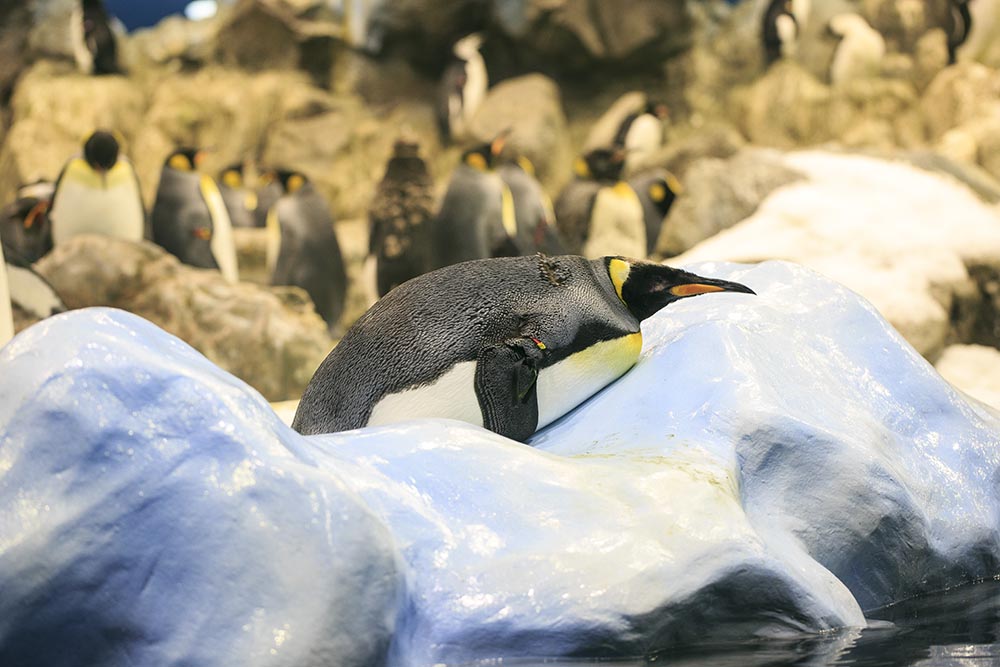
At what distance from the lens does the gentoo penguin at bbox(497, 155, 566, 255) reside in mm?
8625

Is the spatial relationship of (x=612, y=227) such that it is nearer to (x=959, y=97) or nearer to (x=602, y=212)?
(x=602, y=212)

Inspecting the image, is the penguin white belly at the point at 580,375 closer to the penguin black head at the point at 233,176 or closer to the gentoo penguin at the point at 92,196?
the gentoo penguin at the point at 92,196

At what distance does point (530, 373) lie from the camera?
8.86 feet

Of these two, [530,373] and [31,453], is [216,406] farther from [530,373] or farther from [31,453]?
[530,373]

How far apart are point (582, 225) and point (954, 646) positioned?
7272 millimetres

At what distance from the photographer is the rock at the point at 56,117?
43.0 feet

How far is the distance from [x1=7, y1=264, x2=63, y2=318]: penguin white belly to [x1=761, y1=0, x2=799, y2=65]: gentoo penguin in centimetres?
1066

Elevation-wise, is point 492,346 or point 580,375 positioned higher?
point 492,346

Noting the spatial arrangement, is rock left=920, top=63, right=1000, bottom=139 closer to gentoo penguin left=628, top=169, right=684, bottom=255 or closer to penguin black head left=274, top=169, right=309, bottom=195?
gentoo penguin left=628, top=169, right=684, bottom=255

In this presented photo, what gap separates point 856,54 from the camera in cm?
1364

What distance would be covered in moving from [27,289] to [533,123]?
8.44 metres

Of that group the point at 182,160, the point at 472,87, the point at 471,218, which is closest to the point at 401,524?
the point at 471,218

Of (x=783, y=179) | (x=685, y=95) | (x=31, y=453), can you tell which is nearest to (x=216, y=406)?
(x=31, y=453)

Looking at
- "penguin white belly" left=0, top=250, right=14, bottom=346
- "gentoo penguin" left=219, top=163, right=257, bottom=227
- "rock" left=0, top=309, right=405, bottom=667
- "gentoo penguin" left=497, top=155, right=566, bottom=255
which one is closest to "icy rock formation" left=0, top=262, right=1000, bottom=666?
"rock" left=0, top=309, right=405, bottom=667
